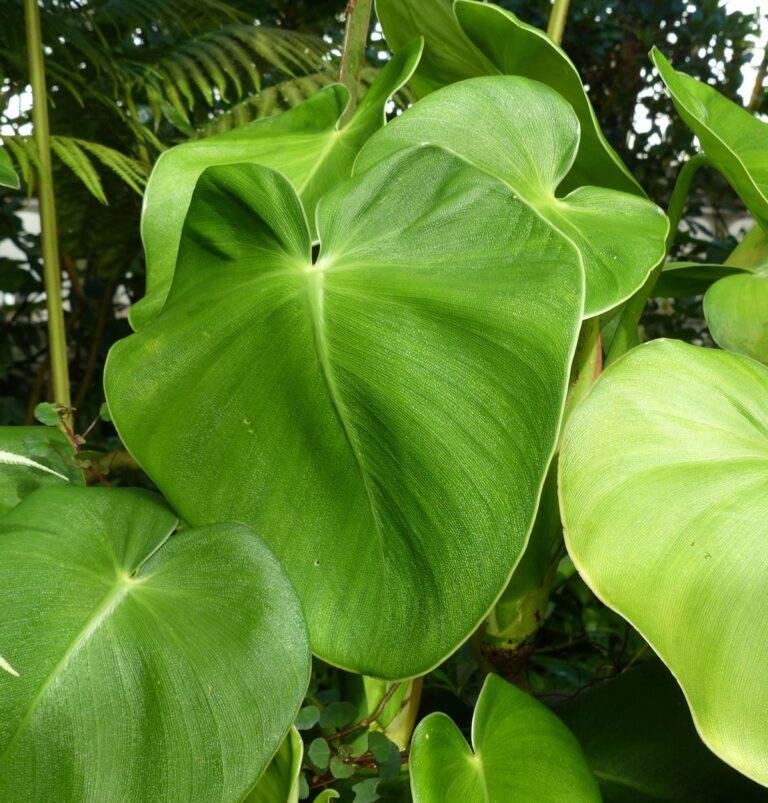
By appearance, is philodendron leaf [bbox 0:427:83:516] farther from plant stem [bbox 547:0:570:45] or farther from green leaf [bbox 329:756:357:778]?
plant stem [bbox 547:0:570:45]

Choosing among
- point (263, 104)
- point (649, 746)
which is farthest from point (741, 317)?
point (263, 104)

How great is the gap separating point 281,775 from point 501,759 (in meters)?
0.13

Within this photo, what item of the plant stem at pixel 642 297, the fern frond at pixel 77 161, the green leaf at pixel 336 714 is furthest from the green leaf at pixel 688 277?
the fern frond at pixel 77 161

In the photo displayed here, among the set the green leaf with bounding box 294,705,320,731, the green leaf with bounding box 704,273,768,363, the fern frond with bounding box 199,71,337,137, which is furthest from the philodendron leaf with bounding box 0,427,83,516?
the fern frond with bounding box 199,71,337,137

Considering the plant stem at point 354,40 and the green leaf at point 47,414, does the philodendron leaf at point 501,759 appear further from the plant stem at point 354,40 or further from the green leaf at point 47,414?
the plant stem at point 354,40

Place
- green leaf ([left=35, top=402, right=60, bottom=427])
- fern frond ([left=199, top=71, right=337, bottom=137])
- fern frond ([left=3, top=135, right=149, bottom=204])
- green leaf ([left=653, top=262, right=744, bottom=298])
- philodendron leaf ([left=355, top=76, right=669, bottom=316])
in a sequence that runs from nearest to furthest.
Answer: philodendron leaf ([left=355, top=76, right=669, bottom=316]) → green leaf ([left=35, top=402, right=60, bottom=427]) → green leaf ([left=653, top=262, right=744, bottom=298]) → fern frond ([left=3, top=135, right=149, bottom=204]) → fern frond ([left=199, top=71, right=337, bottom=137])

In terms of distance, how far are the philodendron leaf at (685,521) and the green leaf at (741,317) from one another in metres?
0.12

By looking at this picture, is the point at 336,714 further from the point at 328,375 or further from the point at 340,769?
the point at 328,375

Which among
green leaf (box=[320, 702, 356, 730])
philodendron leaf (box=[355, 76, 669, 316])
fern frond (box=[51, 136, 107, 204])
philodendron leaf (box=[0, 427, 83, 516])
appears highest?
philodendron leaf (box=[355, 76, 669, 316])

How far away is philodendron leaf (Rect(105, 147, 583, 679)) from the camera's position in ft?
1.29

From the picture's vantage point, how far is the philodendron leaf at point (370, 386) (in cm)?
39

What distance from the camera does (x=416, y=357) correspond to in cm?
42

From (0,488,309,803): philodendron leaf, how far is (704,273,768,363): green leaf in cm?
37

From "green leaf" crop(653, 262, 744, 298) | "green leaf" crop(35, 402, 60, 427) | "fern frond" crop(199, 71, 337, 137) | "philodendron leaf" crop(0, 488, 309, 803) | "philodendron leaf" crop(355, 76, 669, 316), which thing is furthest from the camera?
"fern frond" crop(199, 71, 337, 137)
